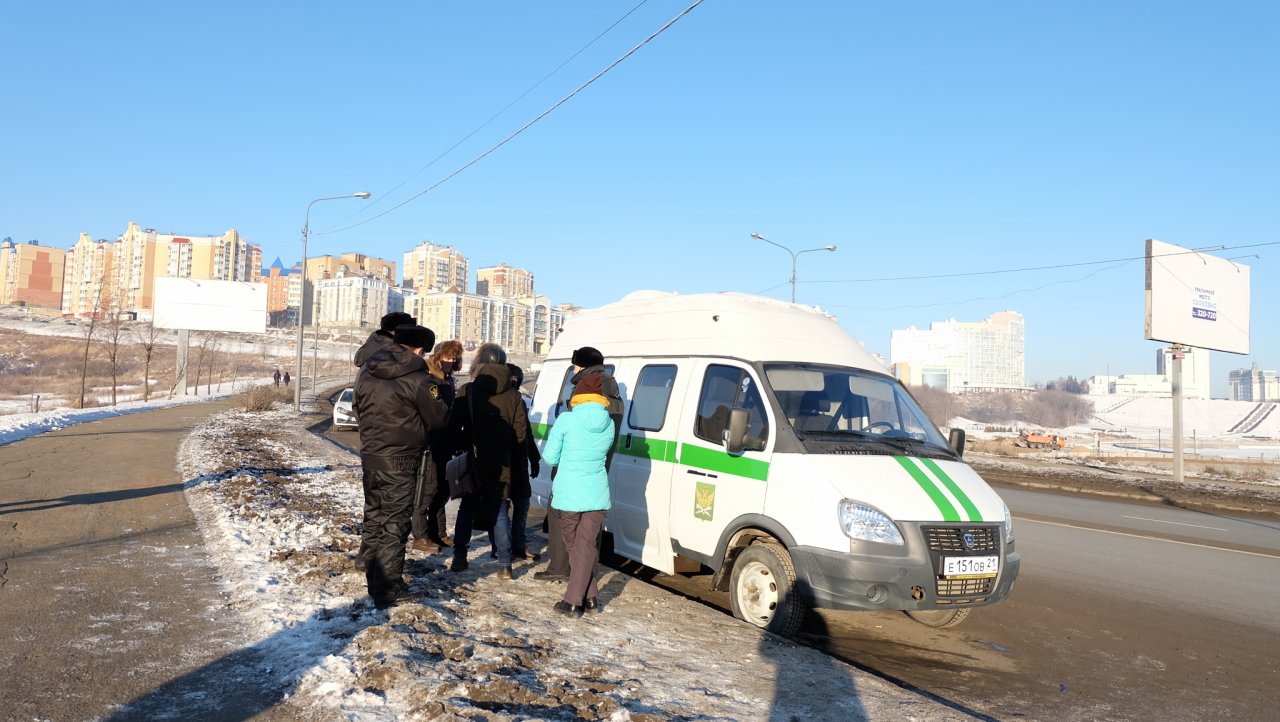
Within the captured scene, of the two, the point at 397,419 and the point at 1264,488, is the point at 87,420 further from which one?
the point at 1264,488

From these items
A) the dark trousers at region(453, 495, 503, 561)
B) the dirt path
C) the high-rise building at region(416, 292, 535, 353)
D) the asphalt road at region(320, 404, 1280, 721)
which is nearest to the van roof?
the dark trousers at region(453, 495, 503, 561)

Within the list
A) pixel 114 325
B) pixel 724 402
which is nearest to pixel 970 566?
pixel 724 402

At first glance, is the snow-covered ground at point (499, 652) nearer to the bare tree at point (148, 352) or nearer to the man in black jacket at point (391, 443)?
Result: the man in black jacket at point (391, 443)

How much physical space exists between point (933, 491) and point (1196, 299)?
28963mm

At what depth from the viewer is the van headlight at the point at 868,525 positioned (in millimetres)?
5441

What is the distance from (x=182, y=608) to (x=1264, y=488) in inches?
1152

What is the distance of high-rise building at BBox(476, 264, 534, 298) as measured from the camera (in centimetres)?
16775

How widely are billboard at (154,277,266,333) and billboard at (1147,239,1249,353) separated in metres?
47.6

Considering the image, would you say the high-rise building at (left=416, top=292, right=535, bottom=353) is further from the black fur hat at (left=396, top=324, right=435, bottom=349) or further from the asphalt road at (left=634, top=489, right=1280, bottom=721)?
the black fur hat at (left=396, top=324, right=435, bottom=349)

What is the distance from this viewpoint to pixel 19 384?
6706cm

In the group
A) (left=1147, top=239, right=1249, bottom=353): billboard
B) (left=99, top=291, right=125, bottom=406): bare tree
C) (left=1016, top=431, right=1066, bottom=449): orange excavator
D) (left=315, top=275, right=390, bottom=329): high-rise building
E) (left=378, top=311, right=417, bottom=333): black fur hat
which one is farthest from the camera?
(left=315, top=275, right=390, bottom=329): high-rise building

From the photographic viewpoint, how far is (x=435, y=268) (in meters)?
172

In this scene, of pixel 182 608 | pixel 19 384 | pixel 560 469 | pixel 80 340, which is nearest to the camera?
pixel 182 608

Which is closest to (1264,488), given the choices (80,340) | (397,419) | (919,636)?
(919,636)
